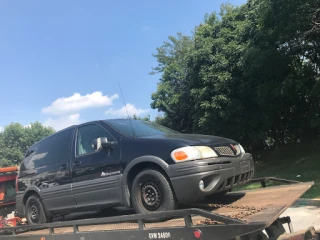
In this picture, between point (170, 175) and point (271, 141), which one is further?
point (271, 141)

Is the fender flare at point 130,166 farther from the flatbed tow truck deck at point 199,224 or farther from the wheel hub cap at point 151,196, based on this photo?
the flatbed tow truck deck at point 199,224

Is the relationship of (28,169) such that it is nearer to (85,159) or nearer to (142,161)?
(85,159)

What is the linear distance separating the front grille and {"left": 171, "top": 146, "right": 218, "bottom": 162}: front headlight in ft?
0.59

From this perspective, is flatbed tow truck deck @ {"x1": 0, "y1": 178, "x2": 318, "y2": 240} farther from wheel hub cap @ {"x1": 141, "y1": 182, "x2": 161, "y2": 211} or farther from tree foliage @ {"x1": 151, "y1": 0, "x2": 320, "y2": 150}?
tree foliage @ {"x1": 151, "y1": 0, "x2": 320, "y2": 150}

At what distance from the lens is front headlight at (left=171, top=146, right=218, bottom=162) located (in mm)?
3842

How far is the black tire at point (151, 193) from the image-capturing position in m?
3.84

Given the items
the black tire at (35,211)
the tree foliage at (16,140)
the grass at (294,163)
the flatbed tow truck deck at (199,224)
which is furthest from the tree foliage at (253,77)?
the tree foliage at (16,140)

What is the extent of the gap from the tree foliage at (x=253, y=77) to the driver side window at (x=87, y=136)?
9166mm

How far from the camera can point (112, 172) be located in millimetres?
4324

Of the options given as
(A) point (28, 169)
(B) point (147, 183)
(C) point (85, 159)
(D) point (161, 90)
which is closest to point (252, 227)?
(B) point (147, 183)

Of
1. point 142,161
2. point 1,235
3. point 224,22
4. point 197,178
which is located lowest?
point 1,235

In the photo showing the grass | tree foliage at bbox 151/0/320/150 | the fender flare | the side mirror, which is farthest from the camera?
the grass

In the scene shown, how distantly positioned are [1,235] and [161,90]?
67.9 ft

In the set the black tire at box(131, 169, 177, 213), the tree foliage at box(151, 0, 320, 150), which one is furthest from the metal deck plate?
the tree foliage at box(151, 0, 320, 150)
